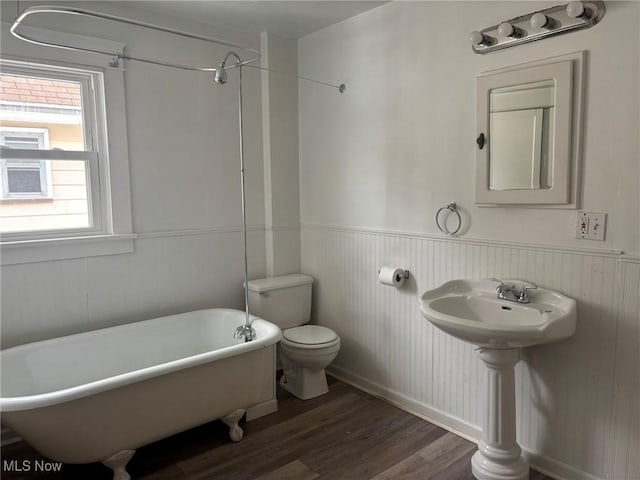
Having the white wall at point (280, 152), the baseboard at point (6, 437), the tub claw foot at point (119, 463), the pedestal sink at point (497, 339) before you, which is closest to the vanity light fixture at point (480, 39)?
the pedestal sink at point (497, 339)

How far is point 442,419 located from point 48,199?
2.60 m

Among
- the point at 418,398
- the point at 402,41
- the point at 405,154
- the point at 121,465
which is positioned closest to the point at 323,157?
the point at 405,154

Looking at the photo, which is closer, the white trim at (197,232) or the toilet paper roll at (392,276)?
the toilet paper roll at (392,276)

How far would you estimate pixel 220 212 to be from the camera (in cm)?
323

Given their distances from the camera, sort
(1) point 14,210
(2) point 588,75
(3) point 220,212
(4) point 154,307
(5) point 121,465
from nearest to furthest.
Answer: (2) point 588,75, (5) point 121,465, (1) point 14,210, (4) point 154,307, (3) point 220,212

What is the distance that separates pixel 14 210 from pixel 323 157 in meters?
1.92

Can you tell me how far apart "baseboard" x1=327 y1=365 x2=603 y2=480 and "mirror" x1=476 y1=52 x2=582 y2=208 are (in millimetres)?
1234

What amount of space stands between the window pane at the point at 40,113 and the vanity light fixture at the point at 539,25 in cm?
224

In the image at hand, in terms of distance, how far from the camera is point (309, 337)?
9.77ft

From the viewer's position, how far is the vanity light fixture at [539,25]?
1885 millimetres

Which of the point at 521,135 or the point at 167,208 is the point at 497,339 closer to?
the point at 521,135

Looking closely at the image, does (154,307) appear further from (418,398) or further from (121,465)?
(418,398)

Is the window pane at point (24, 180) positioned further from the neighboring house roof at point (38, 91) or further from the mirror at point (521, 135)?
the mirror at point (521, 135)

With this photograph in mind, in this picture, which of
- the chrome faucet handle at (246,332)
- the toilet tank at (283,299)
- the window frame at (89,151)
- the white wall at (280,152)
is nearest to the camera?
the window frame at (89,151)
